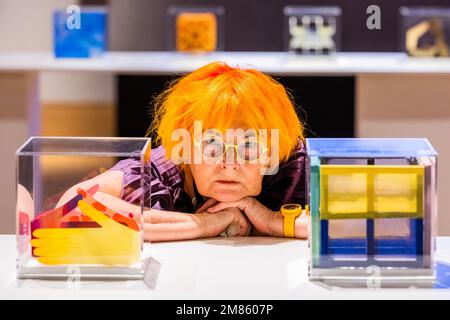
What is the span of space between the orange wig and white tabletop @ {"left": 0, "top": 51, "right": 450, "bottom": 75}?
2.18 m

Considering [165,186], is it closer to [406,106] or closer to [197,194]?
[197,194]

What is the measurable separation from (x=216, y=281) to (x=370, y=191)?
0.27 metres

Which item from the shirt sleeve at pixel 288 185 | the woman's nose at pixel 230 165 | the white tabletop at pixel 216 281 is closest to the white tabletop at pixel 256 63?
the shirt sleeve at pixel 288 185

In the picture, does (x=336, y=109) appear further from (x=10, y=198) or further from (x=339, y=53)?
(x=10, y=198)

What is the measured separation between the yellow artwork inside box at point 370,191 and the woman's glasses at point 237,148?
0.32 m

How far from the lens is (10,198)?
13.4 ft

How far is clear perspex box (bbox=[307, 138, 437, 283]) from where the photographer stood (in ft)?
4.70

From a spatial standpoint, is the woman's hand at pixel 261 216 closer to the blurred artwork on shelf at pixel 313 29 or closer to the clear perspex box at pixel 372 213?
the clear perspex box at pixel 372 213

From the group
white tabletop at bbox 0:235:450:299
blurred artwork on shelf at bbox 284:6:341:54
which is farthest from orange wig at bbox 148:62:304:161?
blurred artwork on shelf at bbox 284:6:341:54

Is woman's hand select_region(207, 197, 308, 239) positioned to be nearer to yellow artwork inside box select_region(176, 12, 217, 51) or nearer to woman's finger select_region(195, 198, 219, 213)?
woman's finger select_region(195, 198, 219, 213)

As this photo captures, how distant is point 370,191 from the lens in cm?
143

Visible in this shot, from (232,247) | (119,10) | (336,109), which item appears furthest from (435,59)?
(232,247)

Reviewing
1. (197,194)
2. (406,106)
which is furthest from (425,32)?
(197,194)
